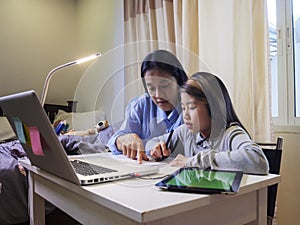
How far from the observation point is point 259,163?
2.86ft

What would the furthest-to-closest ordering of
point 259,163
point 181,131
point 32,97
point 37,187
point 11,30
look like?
point 11,30 < point 181,131 < point 37,187 < point 259,163 < point 32,97

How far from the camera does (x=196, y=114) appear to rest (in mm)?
1100

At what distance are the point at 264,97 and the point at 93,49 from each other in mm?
2360

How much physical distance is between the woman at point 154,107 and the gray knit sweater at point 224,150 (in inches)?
2.2

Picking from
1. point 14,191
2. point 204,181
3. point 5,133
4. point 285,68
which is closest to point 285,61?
point 285,68

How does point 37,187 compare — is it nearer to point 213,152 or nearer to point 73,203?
point 73,203

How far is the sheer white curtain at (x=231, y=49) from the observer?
1.73m

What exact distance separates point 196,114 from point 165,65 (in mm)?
276

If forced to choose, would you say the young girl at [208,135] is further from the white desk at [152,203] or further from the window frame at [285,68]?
the window frame at [285,68]

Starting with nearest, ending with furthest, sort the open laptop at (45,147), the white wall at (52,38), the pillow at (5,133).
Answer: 1. the open laptop at (45,147)
2. the pillow at (5,133)
3. the white wall at (52,38)

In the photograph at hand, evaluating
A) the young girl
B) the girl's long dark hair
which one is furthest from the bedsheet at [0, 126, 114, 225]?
the girl's long dark hair

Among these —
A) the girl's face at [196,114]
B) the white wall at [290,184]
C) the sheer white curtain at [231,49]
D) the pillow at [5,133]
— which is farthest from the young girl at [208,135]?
the pillow at [5,133]

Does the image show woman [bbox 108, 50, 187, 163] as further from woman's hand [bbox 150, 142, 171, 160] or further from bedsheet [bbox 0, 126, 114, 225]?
bedsheet [bbox 0, 126, 114, 225]

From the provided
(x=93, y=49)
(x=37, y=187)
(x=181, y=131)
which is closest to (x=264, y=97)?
(x=181, y=131)
